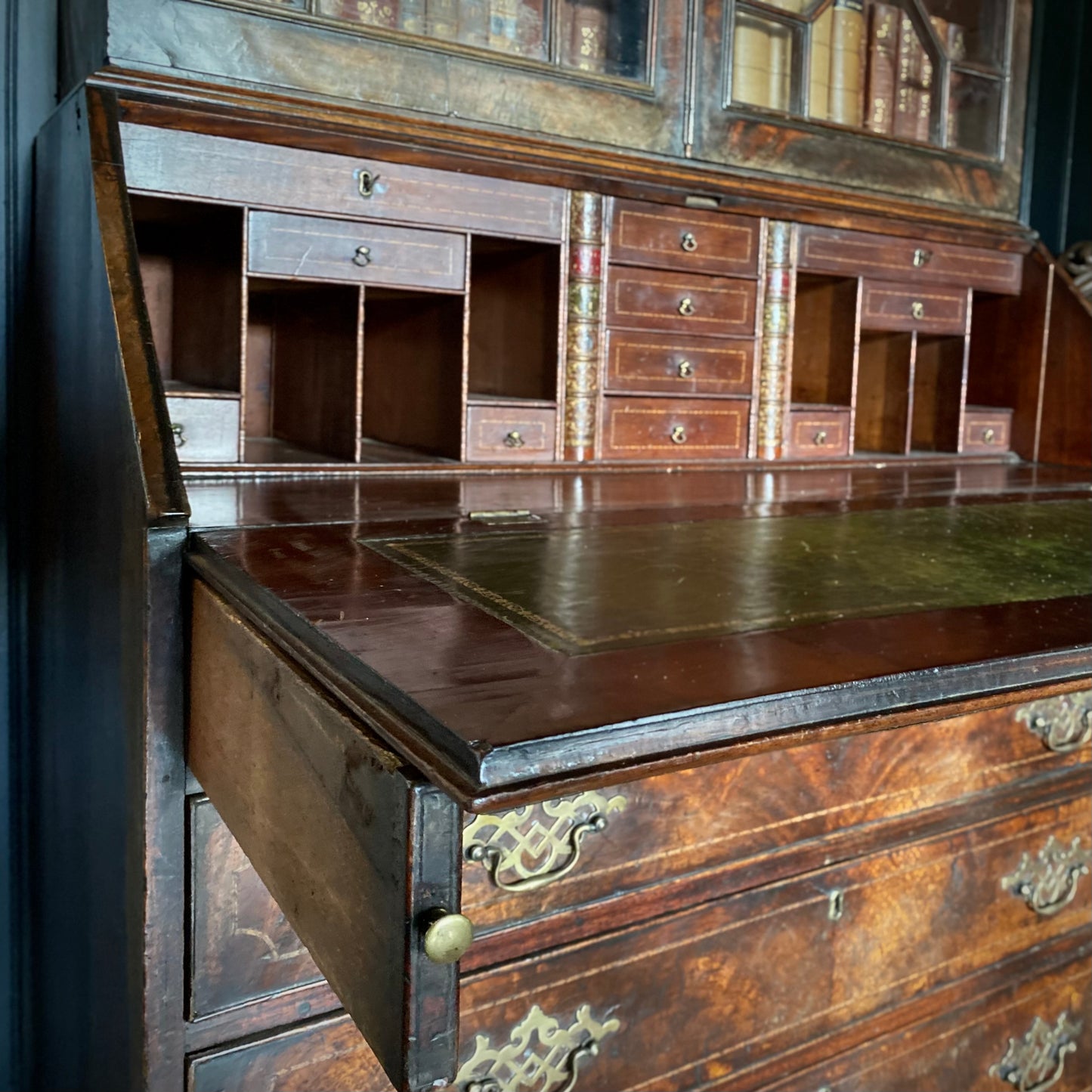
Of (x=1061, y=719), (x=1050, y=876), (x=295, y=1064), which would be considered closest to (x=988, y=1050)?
(x=1050, y=876)

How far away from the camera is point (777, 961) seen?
1.24 metres

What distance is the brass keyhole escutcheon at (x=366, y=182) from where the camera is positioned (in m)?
1.54

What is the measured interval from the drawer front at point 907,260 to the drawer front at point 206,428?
1030 mm

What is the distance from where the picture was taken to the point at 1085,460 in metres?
2.14

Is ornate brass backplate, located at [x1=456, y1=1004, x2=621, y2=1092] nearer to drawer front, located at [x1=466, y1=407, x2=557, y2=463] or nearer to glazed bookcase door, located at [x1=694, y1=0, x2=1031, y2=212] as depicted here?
drawer front, located at [x1=466, y1=407, x2=557, y2=463]

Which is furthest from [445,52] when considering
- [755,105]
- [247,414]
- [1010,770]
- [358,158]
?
[1010,770]

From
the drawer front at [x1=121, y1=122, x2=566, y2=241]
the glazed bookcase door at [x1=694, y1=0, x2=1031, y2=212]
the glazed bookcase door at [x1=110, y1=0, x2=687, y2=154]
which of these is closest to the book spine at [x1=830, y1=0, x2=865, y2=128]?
the glazed bookcase door at [x1=694, y1=0, x2=1031, y2=212]

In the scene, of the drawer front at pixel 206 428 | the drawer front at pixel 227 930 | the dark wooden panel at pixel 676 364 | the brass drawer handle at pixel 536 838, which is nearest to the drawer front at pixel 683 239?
the dark wooden panel at pixel 676 364

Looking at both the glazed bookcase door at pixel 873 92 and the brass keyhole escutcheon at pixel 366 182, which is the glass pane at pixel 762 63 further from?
the brass keyhole escutcheon at pixel 366 182

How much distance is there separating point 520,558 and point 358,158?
80 cm

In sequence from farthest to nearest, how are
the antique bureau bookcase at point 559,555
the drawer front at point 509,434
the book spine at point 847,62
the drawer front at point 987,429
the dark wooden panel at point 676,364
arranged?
the drawer front at point 987,429
the book spine at point 847,62
the dark wooden panel at point 676,364
the drawer front at point 509,434
the antique bureau bookcase at point 559,555

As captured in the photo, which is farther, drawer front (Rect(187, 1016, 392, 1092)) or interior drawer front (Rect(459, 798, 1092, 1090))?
interior drawer front (Rect(459, 798, 1092, 1090))

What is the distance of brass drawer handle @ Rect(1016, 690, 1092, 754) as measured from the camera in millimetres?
1372

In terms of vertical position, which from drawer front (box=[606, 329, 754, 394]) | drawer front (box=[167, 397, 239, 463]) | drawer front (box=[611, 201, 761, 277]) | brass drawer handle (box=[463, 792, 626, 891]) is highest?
drawer front (box=[611, 201, 761, 277])
